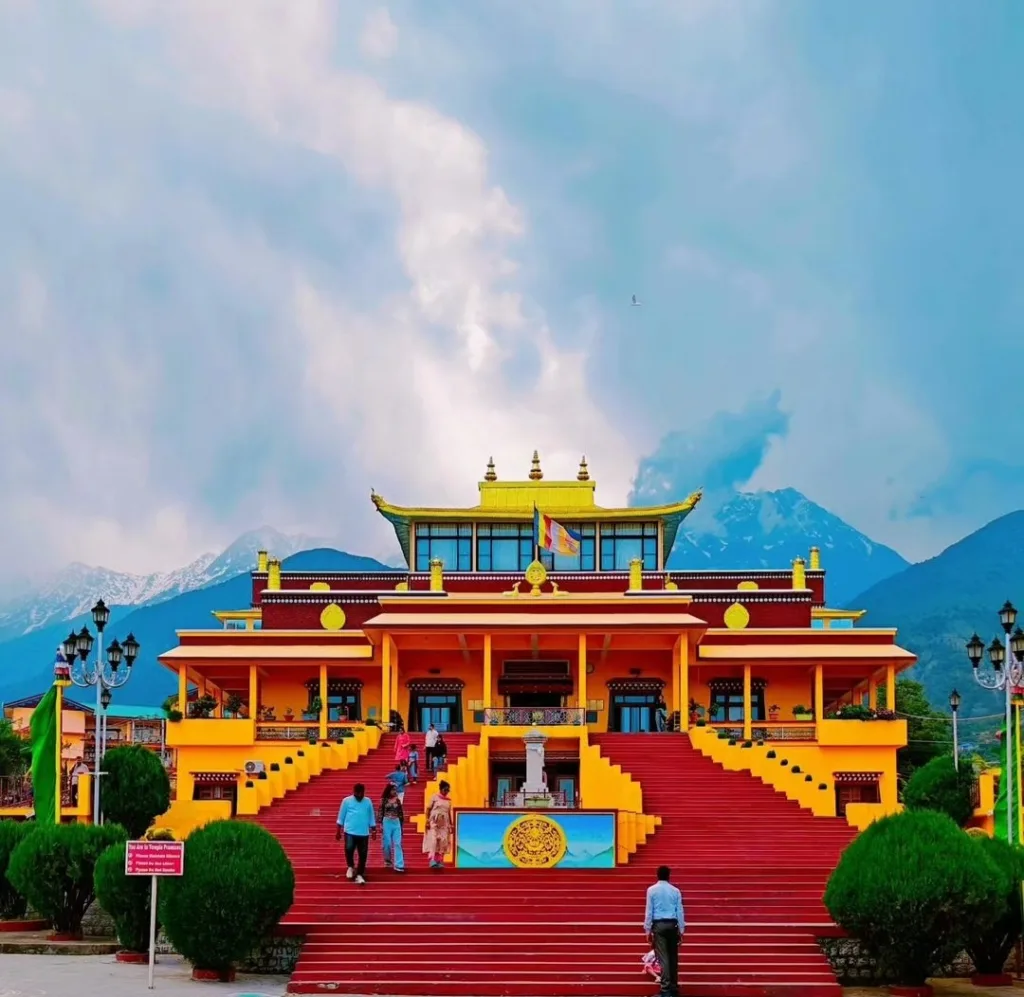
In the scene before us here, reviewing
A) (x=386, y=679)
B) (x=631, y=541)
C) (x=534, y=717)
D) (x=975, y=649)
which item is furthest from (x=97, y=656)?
(x=631, y=541)

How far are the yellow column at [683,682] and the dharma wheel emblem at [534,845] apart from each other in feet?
43.7

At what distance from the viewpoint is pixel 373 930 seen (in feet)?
61.5

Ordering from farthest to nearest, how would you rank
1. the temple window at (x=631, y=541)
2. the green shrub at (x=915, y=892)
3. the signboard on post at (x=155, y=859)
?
1. the temple window at (x=631, y=541)
2. the signboard on post at (x=155, y=859)
3. the green shrub at (x=915, y=892)

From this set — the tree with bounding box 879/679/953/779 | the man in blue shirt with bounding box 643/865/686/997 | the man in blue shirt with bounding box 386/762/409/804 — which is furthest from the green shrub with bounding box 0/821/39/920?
the tree with bounding box 879/679/953/779

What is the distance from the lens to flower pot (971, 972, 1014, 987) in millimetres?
17844

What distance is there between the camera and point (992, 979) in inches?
707

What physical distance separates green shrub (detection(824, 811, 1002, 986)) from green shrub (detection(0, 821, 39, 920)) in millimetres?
11987

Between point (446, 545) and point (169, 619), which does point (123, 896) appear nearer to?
point (446, 545)

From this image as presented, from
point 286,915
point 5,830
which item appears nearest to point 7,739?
point 5,830

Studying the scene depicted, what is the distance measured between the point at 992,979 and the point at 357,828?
8.45 meters

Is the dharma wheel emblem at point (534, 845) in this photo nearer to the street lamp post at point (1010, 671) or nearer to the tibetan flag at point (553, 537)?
the street lamp post at point (1010, 671)

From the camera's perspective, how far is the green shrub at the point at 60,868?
795 inches

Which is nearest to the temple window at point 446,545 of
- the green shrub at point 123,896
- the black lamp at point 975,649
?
the black lamp at point 975,649

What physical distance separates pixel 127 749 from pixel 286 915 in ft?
40.4
